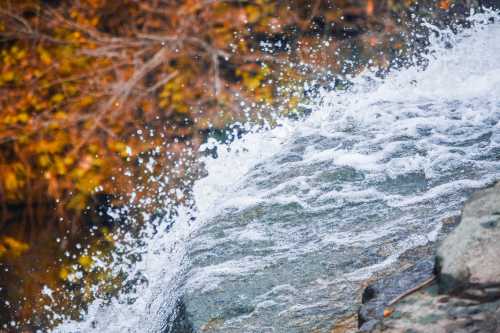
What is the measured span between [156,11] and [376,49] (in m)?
3.93

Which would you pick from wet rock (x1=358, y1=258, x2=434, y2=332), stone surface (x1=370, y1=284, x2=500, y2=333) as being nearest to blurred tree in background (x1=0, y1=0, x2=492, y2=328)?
wet rock (x1=358, y1=258, x2=434, y2=332)

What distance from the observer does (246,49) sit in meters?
7.41

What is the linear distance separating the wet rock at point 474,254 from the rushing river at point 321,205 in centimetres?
84

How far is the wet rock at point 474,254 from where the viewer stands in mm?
2336

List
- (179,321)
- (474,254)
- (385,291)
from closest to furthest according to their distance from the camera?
(474,254), (385,291), (179,321)

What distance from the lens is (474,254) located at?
246cm

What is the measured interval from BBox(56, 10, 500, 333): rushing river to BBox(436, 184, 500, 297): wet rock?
33.1 inches

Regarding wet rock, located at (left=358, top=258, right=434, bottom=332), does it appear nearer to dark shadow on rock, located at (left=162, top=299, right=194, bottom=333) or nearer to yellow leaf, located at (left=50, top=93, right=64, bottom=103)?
dark shadow on rock, located at (left=162, top=299, right=194, bottom=333)

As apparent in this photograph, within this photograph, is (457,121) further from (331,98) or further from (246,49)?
(246,49)

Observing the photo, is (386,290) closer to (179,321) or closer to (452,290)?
(452,290)

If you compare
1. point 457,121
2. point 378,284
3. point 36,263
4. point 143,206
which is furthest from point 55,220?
point 457,121

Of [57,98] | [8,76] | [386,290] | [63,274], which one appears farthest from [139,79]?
[386,290]

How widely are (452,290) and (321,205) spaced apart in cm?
232

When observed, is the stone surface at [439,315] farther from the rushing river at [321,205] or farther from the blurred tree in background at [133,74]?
the blurred tree in background at [133,74]
